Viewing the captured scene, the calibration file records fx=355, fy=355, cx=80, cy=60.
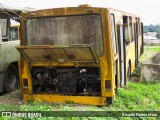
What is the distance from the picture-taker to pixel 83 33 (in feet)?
26.4

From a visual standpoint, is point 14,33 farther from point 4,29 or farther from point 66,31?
point 66,31

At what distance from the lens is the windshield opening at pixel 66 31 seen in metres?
7.97

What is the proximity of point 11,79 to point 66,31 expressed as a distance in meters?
3.17

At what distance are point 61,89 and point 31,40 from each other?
1393mm

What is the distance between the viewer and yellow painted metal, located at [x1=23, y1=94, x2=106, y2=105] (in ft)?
27.0

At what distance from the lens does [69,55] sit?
26.1 feet

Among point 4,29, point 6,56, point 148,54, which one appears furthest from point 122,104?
point 148,54

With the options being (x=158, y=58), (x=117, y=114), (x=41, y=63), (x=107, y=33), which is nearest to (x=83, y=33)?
(x=107, y=33)

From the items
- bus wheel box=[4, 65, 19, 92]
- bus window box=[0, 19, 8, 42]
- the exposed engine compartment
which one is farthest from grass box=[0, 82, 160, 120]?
bus window box=[0, 19, 8, 42]

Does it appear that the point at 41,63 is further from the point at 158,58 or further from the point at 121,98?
the point at 158,58

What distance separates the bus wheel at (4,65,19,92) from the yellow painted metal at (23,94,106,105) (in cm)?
153

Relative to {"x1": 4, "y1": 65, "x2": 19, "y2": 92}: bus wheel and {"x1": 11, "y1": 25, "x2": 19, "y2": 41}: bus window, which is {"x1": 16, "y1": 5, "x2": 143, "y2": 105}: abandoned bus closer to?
{"x1": 4, "y1": 65, "x2": 19, "y2": 92}: bus wheel

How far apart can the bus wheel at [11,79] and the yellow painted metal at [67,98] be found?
1.53 metres

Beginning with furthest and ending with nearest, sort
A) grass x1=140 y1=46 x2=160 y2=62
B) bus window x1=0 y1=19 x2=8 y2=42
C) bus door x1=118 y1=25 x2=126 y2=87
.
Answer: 1. grass x1=140 y1=46 x2=160 y2=62
2. bus window x1=0 y1=19 x2=8 y2=42
3. bus door x1=118 y1=25 x2=126 y2=87
